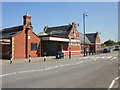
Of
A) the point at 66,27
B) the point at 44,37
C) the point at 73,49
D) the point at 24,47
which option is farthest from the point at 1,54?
the point at 66,27

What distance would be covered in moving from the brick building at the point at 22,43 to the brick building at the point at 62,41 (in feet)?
11.8

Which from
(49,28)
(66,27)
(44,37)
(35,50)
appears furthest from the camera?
(49,28)

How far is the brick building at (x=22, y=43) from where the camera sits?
28172 millimetres

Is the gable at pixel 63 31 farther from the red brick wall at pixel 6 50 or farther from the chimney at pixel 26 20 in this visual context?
the red brick wall at pixel 6 50

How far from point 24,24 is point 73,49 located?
17351 millimetres

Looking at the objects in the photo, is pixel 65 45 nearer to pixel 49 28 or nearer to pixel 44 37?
pixel 44 37

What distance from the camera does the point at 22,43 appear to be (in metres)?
30.0

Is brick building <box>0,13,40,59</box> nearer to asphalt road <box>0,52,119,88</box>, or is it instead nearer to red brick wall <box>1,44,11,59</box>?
red brick wall <box>1,44,11,59</box>

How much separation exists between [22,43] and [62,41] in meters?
11.6

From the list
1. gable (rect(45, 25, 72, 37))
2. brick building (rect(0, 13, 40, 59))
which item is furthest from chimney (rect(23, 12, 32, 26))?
gable (rect(45, 25, 72, 37))

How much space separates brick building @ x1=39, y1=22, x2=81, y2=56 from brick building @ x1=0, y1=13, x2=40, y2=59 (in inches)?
141

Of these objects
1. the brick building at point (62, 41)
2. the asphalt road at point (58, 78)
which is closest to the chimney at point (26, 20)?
the brick building at point (62, 41)

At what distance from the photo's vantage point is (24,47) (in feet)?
99.9

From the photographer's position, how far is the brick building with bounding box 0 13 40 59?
28.2m
